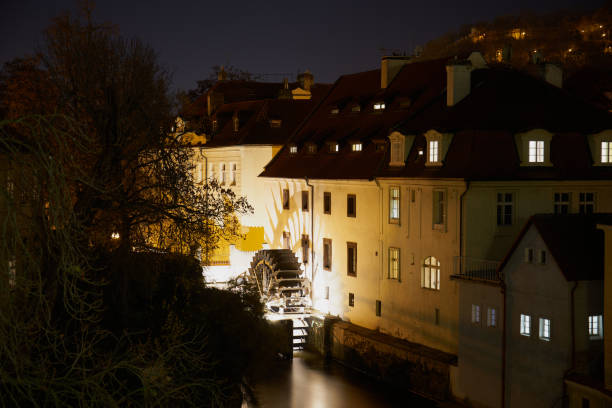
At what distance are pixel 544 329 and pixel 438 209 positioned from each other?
683 cm

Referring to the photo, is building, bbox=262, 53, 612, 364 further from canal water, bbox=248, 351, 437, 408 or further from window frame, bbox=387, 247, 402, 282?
canal water, bbox=248, 351, 437, 408

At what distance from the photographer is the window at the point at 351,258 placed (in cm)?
3591

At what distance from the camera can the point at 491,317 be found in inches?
1045

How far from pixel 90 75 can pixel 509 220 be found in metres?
14.1

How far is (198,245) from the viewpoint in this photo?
22438 mm

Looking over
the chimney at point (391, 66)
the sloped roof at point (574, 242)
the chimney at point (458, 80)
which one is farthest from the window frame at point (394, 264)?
the chimney at point (391, 66)

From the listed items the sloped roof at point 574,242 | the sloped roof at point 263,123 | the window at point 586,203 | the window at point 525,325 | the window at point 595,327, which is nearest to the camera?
the sloped roof at point 574,242

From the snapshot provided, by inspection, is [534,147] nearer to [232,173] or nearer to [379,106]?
[379,106]

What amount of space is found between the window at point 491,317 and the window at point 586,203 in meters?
5.89

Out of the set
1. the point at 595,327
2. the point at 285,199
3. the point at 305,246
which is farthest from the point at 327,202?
the point at 595,327

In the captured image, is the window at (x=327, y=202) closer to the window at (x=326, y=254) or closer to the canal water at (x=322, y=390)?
the window at (x=326, y=254)

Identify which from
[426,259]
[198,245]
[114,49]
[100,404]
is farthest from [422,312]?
[100,404]

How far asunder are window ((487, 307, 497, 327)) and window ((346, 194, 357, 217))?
1020 cm

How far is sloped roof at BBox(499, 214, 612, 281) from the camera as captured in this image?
77.5 ft
